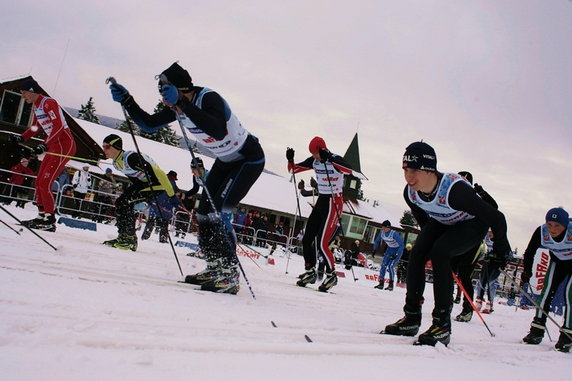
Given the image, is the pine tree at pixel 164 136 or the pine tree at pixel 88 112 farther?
the pine tree at pixel 88 112

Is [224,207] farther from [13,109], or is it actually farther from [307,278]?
[13,109]

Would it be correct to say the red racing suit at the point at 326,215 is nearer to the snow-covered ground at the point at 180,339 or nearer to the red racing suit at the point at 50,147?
the snow-covered ground at the point at 180,339

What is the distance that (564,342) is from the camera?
4371 millimetres

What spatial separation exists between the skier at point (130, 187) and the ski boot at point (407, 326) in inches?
147

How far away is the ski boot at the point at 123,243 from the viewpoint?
5.79 meters

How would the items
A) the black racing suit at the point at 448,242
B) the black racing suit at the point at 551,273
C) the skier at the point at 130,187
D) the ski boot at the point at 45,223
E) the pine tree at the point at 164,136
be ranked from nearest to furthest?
the black racing suit at the point at 448,242, the black racing suit at the point at 551,273, the skier at the point at 130,187, the ski boot at the point at 45,223, the pine tree at the point at 164,136

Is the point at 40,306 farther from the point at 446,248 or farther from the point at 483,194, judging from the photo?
the point at 483,194

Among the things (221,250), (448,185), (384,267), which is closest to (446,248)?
(448,185)

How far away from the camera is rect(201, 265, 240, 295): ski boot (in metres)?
3.54

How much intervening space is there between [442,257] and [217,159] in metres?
2.23

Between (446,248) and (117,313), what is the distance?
2.40 metres

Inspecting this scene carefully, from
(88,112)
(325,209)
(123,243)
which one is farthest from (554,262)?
(88,112)

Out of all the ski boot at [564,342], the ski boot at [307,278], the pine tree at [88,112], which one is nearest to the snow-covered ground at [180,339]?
the ski boot at [564,342]

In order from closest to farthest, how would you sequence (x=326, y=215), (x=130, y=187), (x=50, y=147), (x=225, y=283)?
(x=225, y=283) < (x=130, y=187) < (x=326, y=215) < (x=50, y=147)
